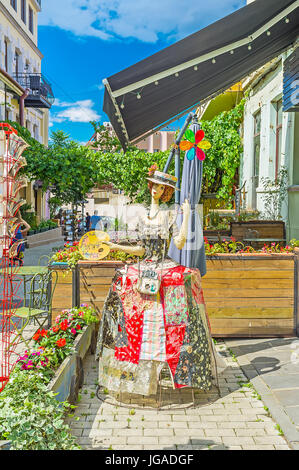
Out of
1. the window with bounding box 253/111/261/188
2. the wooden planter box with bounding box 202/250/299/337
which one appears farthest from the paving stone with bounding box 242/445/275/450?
→ the window with bounding box 253/111/261/188

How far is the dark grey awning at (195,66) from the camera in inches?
190

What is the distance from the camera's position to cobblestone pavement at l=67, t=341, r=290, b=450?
3.09 m

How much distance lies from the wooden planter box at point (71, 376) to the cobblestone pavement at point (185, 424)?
0.15m

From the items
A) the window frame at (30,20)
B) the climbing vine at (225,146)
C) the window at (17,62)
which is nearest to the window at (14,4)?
the window at (17,62)

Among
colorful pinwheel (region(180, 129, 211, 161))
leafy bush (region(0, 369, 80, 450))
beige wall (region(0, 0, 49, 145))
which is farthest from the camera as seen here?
beige wall (region(0, 0, 49, 145))

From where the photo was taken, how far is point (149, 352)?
12.1 ft

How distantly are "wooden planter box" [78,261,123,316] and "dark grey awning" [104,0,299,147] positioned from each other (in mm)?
1937

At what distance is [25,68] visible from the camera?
22.3 meters

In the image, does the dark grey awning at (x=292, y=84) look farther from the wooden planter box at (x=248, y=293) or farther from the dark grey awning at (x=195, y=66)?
the wooden planter box at (x=248, y=293)

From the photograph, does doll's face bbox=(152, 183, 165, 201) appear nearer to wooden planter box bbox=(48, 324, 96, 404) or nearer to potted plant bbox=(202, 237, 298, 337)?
wooden planter box bbox=(48, 324, 96, 404)

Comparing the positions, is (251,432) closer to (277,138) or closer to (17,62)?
(277,138)

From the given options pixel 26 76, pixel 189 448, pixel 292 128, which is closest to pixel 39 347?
pixel 189 448
